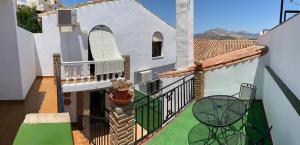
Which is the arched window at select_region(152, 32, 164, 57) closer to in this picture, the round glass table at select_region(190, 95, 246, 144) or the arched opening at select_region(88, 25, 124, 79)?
the arched opening at select_region(88, 25, 124, 79)

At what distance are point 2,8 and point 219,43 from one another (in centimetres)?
1885

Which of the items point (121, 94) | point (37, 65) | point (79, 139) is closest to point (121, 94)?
point (121, 94)

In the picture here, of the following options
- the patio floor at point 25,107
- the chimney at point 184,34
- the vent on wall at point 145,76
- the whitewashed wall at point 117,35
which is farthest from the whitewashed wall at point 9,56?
the vent on wall at point 145,76

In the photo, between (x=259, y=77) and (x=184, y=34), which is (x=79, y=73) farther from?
(x=259, y=77)

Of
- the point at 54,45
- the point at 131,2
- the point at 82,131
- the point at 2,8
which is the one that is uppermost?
the point at 131,2

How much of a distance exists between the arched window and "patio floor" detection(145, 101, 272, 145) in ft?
37.0

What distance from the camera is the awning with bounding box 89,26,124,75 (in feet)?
44.7

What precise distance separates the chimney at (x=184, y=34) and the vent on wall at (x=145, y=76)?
5085 millimetres

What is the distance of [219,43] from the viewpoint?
23750mm

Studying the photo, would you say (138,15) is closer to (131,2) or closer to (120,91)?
(131,2)

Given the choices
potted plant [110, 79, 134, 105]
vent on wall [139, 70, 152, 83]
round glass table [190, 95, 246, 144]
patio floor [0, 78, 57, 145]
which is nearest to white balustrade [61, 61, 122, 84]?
patio floor [0, 78, 57, 145]

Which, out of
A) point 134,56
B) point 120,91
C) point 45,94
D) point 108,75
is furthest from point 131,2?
point 120,91

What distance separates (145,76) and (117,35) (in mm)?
3695

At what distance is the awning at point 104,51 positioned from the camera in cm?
1362
